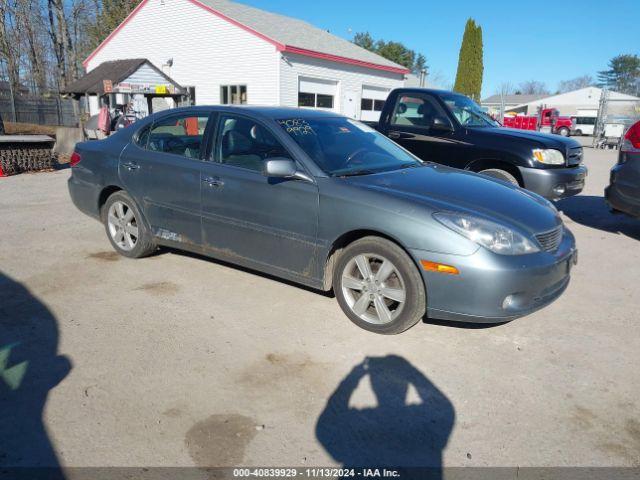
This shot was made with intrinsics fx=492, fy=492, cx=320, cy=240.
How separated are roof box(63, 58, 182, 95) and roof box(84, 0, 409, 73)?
285cm

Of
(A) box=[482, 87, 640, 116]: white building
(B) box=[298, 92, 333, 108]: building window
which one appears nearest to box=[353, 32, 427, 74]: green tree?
(A) box=[482, 87, 640, 116]: white building

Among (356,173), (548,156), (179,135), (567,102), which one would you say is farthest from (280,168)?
(567,102)

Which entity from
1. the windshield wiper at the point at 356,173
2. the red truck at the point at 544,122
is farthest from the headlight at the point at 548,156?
the red truck at the point at 544,122

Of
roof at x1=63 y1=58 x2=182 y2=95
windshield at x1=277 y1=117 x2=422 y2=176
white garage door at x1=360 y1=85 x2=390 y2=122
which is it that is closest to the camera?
windshield at x1=277 y1=117 x2=422 y2=176

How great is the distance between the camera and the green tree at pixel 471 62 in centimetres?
3558

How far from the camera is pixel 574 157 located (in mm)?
6883

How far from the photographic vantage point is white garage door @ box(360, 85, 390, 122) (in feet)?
81.0

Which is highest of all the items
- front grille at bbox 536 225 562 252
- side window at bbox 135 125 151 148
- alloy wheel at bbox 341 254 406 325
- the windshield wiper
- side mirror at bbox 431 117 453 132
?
side mirror at bbox 431 117 453 132

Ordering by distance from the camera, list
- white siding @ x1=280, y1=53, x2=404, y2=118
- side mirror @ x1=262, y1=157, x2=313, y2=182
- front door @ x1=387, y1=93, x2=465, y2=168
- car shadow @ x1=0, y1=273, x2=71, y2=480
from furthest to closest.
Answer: white siding @ x1=280, y1=53, x2=404, y2=118 < front door @ x1=387, y1=93, x2=465, y2=168 < side mirror @ x1=262, y1=157, x2=313, y2=182 < car shadow @ x1=0, y1=273, x2=71, y2=480

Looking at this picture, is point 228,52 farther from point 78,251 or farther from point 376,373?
point 376,373

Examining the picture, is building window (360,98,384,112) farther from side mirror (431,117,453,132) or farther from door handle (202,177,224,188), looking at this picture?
door handle (202,177,224,188)

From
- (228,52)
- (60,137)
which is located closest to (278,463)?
(60,137)

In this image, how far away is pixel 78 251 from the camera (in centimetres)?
557

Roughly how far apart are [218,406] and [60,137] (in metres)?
15.0
